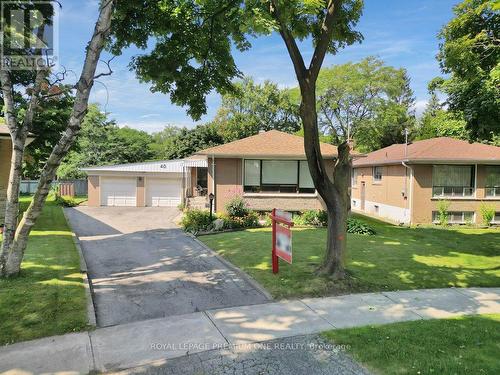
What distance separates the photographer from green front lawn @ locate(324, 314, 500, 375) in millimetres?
4383

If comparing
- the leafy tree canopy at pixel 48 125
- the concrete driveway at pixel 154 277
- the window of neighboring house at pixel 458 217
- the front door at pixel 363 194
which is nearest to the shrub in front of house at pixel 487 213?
the window of neighboring house at pixel 458 217

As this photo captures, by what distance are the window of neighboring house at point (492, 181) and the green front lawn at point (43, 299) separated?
69.2 ft

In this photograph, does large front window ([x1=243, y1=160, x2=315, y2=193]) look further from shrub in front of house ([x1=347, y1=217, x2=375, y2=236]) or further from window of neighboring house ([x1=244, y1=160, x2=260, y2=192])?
shrub in front of house ([x1=347, y1=217, x2=375, y2=236])

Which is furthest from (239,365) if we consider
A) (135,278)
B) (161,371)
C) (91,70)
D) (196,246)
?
(196,246)

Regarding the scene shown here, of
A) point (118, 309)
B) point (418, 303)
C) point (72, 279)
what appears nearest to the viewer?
point (118, 309)

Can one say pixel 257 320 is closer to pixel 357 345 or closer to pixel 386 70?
pixel 357 345

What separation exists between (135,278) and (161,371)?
4.40 meters

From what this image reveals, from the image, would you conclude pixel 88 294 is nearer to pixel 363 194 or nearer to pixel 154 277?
pixel 154 277

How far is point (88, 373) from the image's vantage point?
430cm

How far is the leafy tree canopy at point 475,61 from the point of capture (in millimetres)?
10562

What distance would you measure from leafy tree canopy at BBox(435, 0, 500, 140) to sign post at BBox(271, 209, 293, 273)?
22.5ft

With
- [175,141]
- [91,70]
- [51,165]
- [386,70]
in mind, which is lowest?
[51,165]

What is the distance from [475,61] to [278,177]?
10.7 meters

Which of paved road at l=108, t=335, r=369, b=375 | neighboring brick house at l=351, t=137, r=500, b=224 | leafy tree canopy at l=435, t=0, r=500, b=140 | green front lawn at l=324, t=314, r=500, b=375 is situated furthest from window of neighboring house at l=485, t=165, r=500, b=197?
paved road at l=108, t=335, r=369, b=375
